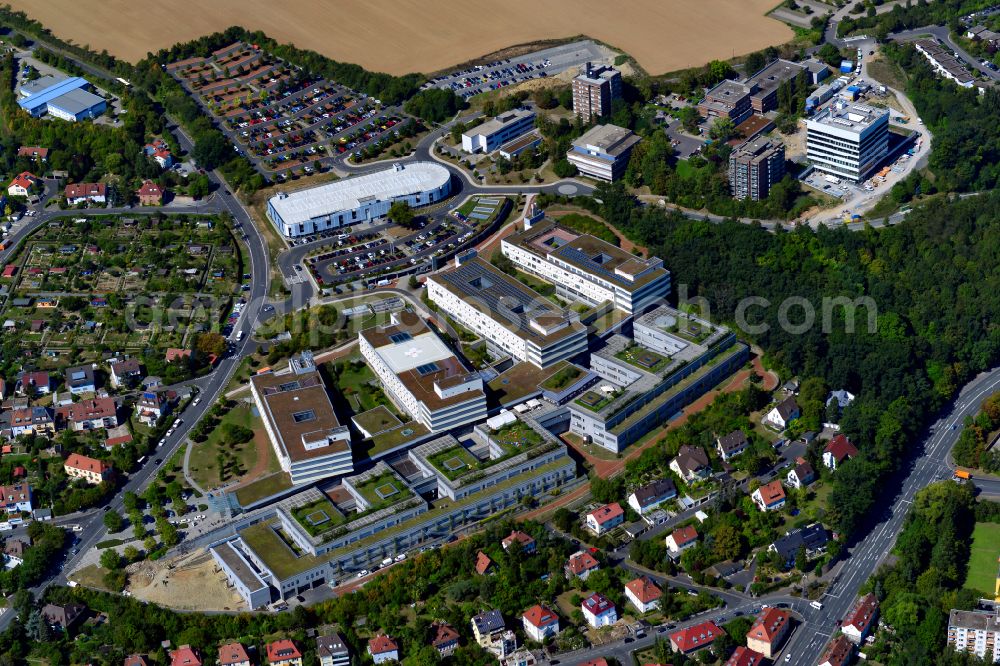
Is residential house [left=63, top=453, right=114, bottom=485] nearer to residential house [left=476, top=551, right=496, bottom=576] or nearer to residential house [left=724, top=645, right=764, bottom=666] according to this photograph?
residential house [left=476, top=551, right=496, bottom=576]

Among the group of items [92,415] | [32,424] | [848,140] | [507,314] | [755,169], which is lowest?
[32,424]

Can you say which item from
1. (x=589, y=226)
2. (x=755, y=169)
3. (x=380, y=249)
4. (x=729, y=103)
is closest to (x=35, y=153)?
(x=380, y=249)

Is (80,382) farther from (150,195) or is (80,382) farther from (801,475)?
(801,475)

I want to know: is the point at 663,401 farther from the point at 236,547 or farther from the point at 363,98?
the point at 363,98

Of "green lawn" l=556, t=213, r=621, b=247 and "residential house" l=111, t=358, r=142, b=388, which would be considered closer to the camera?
"residential house" l=111, t=358, r=142, b=388

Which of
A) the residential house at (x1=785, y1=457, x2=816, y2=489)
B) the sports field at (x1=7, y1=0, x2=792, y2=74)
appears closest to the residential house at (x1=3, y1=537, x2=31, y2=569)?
the residential house at (x1=785, y1=457, x2=816, y2=489)

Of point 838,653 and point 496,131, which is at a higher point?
point 496,131

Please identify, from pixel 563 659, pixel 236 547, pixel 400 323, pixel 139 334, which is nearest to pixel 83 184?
pixel 139 334
